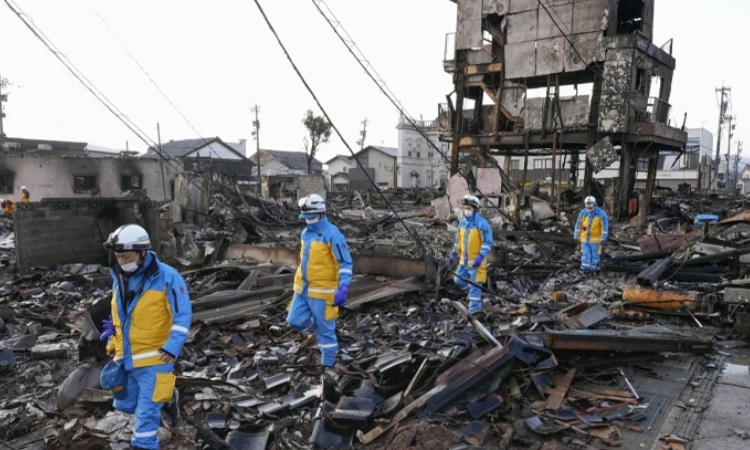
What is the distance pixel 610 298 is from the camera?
346 inches

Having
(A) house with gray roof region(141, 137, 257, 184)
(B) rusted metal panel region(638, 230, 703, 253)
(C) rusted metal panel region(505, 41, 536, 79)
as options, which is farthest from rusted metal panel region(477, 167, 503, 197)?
(A) house with gray roof region(141, 137, 257, 184)

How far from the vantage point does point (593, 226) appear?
1066 cm

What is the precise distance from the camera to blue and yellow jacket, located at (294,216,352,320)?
5.42m

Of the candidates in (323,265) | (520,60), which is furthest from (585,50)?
(323,265)

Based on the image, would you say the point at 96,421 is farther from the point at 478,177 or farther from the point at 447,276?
the point at 478,177

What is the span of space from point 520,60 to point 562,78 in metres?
1.99

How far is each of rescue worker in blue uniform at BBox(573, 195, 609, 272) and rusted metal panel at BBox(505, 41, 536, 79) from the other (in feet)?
37.8

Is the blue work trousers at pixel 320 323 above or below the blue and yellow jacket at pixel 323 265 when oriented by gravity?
below

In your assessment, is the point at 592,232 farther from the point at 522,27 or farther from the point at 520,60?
the point at 522,27

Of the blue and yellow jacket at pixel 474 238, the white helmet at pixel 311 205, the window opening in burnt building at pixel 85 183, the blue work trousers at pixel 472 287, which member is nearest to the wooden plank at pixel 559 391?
the blue work trousers at pixel 472 287

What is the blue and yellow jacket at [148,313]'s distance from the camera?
3551 mm

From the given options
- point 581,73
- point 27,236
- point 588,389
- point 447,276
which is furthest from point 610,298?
point 581,73

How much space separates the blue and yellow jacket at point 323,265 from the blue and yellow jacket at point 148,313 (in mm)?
1912

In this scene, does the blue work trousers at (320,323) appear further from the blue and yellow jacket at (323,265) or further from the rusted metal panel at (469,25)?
the rusted metal panel at (469,25)
